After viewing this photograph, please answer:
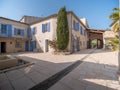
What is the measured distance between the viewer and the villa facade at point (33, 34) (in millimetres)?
14523

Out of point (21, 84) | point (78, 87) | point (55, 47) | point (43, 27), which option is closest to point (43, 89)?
point (21, 84)

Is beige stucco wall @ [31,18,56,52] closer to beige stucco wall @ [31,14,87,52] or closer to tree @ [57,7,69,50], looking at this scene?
beige stucco wall @ [31,14,87,52]

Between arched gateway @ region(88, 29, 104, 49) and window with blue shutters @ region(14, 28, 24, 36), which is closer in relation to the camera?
window with blue shutters @ region(14, 28, 24, 36)

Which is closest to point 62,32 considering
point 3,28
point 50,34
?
point 50,34

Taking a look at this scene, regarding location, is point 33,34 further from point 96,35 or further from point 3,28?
point 96,35

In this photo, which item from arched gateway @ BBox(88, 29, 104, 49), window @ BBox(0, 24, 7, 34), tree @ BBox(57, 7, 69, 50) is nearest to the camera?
tree @ BBox(57, 7, 69, 50)

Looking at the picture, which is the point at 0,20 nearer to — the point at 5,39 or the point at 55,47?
the point at 5,39

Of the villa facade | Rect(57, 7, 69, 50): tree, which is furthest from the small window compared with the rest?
Rect(57, 7, 69, 50): tree

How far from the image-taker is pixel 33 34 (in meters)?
18.1

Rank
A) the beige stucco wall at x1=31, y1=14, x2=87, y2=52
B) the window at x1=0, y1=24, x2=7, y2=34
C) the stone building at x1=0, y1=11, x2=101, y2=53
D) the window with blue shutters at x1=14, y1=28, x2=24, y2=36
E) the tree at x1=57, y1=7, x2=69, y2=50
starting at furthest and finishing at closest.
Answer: the window with blue shutters at x1=14, y1=28, x2=24, y2=36
the window at x1=0, y1=24, x2=7, y2=34
the stone building at x1=0, y1=11, x2=101, y2=53
the beige stucco wall at x1=31, y1=14, x2=87, y2=52
the tree at x1=57, y1=7, x2=69, y2=50

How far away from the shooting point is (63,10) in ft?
42.1

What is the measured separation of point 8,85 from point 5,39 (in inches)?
539

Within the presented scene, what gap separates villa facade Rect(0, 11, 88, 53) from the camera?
14.5 m

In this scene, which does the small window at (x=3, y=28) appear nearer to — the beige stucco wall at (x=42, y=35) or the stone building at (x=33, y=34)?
the stone building at (x=33, y=34)
